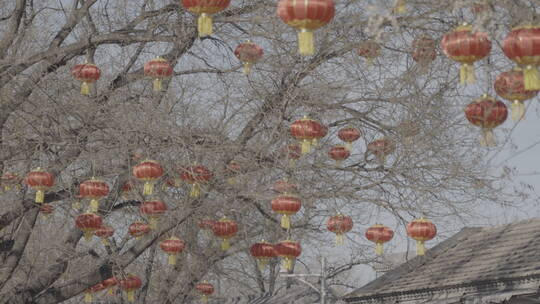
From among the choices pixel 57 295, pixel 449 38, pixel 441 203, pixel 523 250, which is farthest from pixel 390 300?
pixel 449 38

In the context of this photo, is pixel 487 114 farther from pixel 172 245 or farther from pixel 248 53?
pixel 172 245

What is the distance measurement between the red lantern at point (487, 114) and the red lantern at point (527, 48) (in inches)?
48.2

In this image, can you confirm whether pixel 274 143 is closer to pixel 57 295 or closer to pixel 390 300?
pixel 57 295

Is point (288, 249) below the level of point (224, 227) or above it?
below

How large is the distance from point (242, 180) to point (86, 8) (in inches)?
143

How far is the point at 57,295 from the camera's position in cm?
1541

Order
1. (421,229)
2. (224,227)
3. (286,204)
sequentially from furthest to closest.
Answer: (224,227) → (421,229) → (286,204)

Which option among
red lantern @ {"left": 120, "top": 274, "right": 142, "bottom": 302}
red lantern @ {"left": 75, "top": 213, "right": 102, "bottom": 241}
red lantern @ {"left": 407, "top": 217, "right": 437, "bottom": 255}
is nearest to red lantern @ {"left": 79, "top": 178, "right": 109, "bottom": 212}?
red lantern @ {"left": 75, "top": 213, "right": 102, "bottom": 241}

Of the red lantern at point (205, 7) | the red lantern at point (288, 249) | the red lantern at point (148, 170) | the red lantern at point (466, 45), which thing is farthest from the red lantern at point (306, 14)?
the red lantern at point (288, 249)

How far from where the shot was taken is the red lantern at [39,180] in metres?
13.4

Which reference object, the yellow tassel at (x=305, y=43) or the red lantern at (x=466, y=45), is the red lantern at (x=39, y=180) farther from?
the red lantern at (x=466, y=45)

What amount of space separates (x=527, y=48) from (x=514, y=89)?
0.74 meters

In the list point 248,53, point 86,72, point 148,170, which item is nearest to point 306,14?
point 248,53

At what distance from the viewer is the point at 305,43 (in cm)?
812
